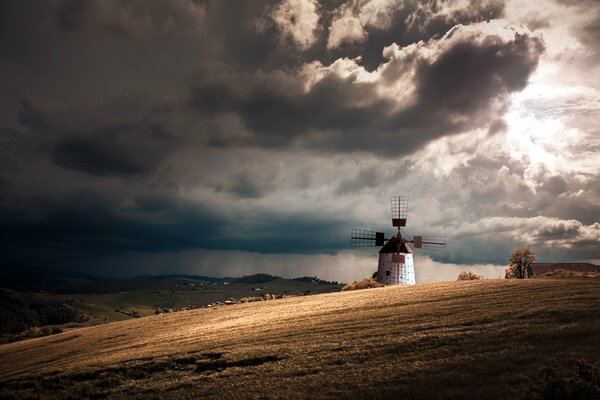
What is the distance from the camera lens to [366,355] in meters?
23.9

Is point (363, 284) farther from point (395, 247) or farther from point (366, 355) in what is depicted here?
point (366, 355)

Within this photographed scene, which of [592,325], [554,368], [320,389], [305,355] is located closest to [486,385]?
[554,368]

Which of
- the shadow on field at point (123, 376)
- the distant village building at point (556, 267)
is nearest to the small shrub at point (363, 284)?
the distant village building at point (556, 267)

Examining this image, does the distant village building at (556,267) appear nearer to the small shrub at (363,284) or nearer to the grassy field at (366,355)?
the small shrub at (363,284)

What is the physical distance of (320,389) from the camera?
2067cm

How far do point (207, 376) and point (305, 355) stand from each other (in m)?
5.38

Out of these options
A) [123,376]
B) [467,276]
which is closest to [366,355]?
[123,376]

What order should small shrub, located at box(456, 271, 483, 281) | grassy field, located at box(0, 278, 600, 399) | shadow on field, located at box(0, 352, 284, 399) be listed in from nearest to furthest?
grassy field, located at box(0, 278, 600, 399) → shadow on field, located at box(0, 352, 284, 399) → small shrub, located at box(456, 271, 483, 281)

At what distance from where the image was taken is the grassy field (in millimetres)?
19750

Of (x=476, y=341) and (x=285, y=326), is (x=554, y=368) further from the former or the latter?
(x=285, y=326)

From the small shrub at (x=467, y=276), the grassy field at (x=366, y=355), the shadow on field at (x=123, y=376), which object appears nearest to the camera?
the grassy field at (x=366, y=355)

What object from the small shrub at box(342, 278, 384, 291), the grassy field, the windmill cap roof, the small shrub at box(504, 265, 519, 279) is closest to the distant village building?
the small shrub at box(504, 265, 519, 279)

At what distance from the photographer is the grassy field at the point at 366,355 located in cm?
1975

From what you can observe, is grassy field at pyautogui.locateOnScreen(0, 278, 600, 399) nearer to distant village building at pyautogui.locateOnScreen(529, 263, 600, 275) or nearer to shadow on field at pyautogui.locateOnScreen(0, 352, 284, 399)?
shadow on field at pyautogui.locateOnScreen(0, 352, 284, 399)
